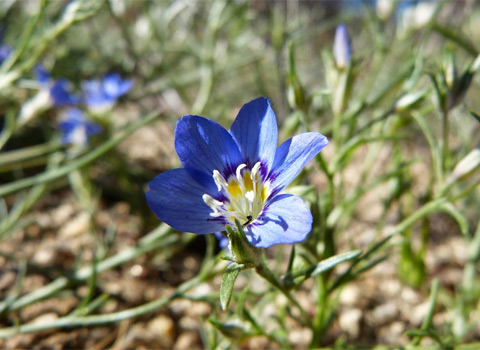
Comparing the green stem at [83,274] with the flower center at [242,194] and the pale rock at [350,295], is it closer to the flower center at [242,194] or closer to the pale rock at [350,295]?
the flower center at [242,194]

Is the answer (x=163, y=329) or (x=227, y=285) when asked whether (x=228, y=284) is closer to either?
(x=227, y=285)

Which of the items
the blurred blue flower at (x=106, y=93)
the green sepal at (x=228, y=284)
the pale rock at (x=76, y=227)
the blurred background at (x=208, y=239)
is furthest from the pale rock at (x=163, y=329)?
the blurred blue flower at (x=106, y=93)

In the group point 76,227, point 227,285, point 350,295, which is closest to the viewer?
point 227,285

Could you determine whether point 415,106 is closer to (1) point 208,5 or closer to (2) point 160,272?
(2) point 160,272

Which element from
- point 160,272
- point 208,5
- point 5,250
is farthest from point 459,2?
point 5,250

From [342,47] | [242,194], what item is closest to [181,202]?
[242,194]

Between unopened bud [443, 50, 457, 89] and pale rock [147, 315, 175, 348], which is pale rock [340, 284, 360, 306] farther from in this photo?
unopened bud [443, 50, 457, 89]
